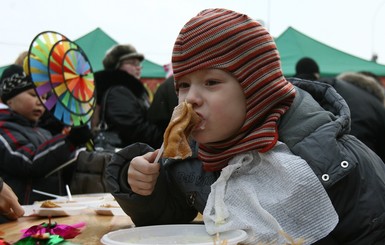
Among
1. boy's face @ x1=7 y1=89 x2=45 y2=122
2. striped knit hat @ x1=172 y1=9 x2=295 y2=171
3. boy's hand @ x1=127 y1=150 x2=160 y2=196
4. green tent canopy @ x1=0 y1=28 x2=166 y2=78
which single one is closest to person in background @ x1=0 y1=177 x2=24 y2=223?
boy's hand @ x1=127 y1=150 x2=160 y2=196

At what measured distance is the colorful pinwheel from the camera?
2.66 metres

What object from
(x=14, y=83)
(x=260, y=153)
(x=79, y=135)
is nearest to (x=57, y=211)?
(x=260, y=153)

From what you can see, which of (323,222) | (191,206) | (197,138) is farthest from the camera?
(191,206)

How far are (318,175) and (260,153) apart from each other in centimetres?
13

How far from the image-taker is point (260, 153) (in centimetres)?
127

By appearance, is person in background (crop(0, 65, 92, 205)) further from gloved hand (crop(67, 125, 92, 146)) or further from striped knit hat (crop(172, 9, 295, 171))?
striped knit hat (crop(172, 9, 295, 171))

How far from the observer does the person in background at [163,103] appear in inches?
155

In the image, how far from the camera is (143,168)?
1359mm

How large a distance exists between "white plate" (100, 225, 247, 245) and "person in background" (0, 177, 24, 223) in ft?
2.50

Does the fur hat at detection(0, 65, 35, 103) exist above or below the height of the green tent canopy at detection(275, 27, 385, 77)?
above

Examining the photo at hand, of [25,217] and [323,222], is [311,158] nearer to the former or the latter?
[323,222]

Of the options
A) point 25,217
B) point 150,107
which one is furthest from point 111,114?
point 25,217

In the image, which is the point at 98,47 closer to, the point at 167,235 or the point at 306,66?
the point at 306,66

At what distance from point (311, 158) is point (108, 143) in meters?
2.79
